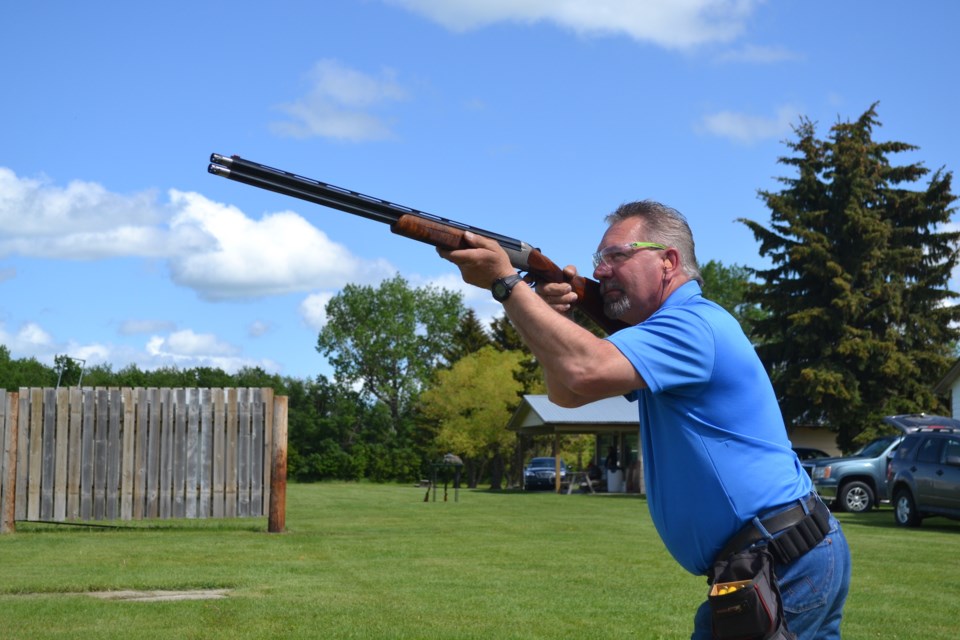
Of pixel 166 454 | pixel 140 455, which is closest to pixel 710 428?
pixel 166 454

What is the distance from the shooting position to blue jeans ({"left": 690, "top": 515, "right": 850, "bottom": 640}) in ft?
12.6

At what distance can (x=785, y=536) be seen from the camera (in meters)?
3.78

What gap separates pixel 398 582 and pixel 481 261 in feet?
27.8

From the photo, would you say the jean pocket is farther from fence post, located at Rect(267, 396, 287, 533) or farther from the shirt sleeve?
fence post, located at Rect(267, 396, 287, 533)

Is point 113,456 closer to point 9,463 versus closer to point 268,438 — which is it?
point 9,463

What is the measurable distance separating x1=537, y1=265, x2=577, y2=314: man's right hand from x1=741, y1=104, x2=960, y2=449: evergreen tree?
135 ft

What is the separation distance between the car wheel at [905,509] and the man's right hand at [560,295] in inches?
781

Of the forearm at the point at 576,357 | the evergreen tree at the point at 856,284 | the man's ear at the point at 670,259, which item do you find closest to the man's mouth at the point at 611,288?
the man's ear at the point at 670,259

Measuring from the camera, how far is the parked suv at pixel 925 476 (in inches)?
837

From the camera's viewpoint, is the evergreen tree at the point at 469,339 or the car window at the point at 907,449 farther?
the evergreen tree at the point at 469,339

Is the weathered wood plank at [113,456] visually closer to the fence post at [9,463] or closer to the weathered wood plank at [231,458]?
the fence post at [9,463]

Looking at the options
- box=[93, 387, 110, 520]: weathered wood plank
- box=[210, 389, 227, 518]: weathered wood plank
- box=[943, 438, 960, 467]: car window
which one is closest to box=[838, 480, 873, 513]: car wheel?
box=[943, 438, 960, 467]: car window

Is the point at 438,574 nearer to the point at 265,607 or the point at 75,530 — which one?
the point at 265,607

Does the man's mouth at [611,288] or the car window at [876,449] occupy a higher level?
the man's mouth at [611,288]
